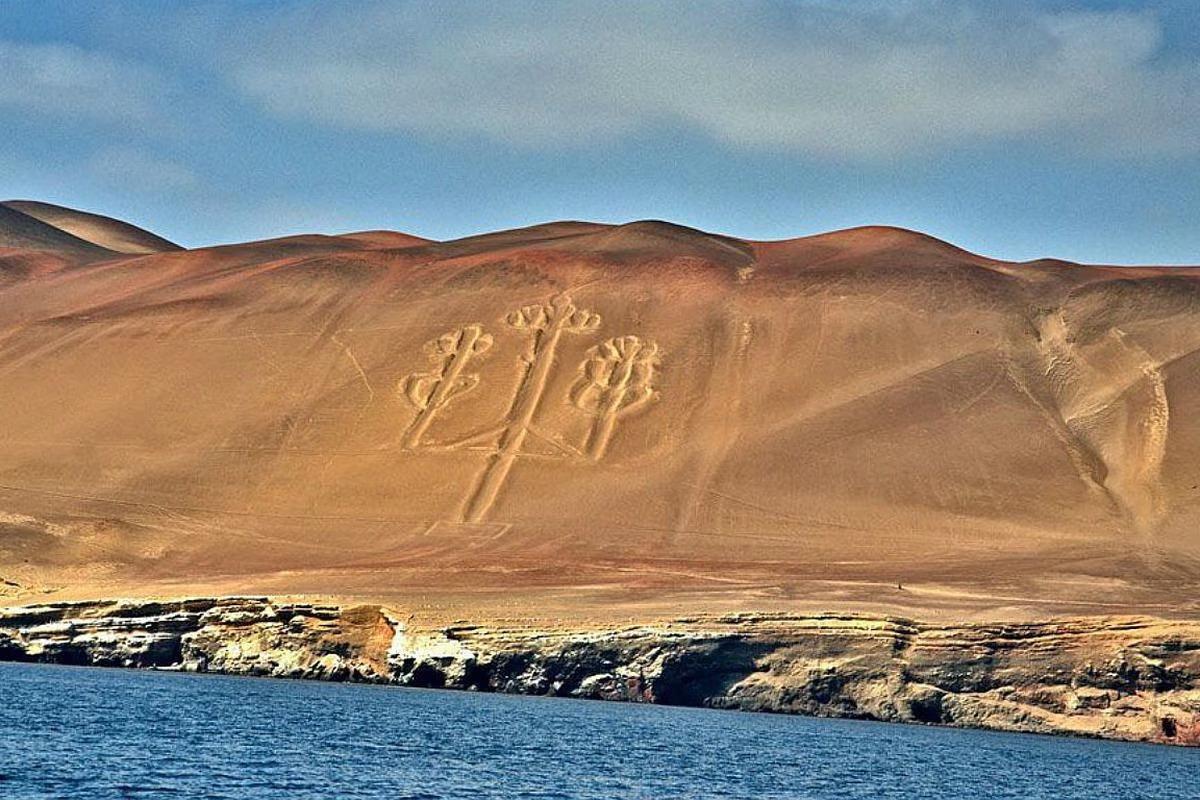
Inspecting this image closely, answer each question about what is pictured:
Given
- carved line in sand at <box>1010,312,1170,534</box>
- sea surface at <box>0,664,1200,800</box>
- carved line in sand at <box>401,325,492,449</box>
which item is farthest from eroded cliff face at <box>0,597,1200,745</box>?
carved line in sand at <box>401,325,492,449</box>

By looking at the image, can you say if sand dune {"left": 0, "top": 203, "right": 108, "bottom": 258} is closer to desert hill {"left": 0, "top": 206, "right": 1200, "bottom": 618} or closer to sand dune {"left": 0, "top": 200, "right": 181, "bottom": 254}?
sand dune {"left": 0, "top": 200, "right": 181, "bottom": 254}

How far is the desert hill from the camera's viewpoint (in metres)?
74.2

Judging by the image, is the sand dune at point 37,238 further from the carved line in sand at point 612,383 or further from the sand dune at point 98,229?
the carved line in sand at point 612,383

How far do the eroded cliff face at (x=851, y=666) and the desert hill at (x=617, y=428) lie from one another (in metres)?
5.18

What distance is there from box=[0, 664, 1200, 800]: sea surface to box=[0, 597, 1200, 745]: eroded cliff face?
2.44 feet

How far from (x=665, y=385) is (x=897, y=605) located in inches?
1400

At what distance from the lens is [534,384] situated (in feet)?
318

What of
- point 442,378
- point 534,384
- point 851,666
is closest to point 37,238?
point 442,378

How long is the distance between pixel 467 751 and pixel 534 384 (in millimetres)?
54616

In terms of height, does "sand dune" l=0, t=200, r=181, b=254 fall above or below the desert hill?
above

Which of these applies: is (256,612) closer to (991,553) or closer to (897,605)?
(897,605)

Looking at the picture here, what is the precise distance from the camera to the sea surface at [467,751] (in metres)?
36.9

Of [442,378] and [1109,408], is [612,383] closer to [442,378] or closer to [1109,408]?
[442,378]

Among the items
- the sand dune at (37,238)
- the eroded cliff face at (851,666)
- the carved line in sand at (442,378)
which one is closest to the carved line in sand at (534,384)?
the carved line in sand at (442,378)
